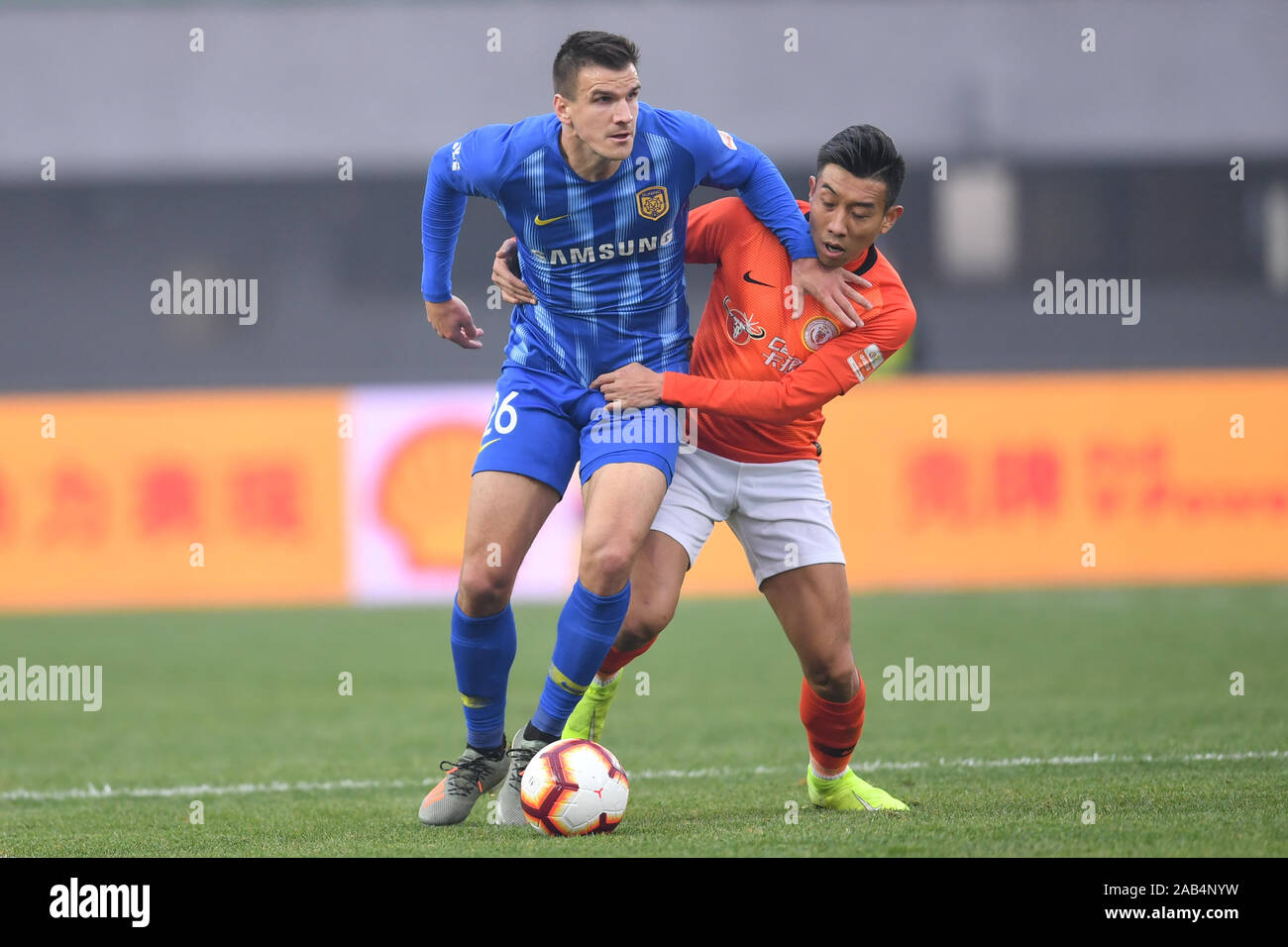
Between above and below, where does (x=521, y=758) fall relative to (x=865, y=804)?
above

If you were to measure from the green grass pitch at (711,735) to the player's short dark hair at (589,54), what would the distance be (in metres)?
2.14

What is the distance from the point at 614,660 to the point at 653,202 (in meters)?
1.45

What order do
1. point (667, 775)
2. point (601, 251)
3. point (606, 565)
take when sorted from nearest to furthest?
point (606, 565)
point (601, 251)
point (667, 775)

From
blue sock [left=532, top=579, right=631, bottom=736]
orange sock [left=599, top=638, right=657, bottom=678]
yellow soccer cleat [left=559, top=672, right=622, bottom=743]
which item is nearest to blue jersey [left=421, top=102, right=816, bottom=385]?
blue sock [left=532, top=579, right=631, bottom=736]

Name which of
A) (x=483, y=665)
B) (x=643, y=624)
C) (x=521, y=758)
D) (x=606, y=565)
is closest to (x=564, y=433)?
(x=606, y=565)

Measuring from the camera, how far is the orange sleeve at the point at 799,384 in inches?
185

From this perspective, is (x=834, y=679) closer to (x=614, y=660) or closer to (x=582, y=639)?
(x=614, y=660)

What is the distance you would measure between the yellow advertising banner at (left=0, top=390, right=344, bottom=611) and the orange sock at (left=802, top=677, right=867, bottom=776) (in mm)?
7581

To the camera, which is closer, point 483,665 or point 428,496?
point 483,665

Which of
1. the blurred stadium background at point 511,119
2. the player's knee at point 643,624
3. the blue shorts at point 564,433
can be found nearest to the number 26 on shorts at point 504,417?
the blue shorts at point 564,433

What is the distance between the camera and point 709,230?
16.5 feet

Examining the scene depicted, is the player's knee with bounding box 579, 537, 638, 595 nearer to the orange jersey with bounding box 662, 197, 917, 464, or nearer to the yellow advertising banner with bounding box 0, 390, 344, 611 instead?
the orange jersey with bounding box 662, 197, 917, 464

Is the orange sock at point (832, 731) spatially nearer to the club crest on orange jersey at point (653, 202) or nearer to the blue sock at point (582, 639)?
the blue sock at point (582, 639)
